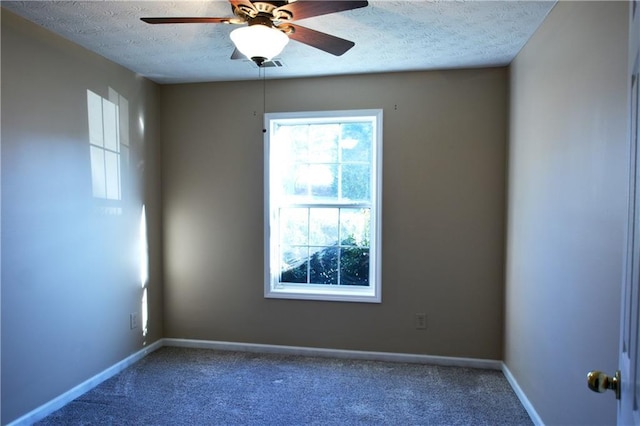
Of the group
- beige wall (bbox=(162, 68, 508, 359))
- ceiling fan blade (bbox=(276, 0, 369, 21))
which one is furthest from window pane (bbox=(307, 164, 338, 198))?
ceiling fan blade (bbox=(276, 0, 369, 21))

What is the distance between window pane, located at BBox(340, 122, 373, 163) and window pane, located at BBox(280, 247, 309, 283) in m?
0.94

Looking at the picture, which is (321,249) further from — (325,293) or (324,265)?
(325,293)

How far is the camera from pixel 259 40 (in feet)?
5.80

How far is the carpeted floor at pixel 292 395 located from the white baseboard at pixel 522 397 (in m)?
0.04

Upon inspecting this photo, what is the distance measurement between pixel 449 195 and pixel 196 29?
221cm

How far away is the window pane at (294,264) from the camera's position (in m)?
3.54

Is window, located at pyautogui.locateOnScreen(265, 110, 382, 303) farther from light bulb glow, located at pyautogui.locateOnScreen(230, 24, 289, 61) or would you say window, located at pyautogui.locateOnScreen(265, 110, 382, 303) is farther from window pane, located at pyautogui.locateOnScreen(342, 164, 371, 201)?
light bulb glow, located at pyautogui.locateOnScreen(230, 24, 289, 61)

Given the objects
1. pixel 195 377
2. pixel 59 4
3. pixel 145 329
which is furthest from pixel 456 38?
pixel 145 329

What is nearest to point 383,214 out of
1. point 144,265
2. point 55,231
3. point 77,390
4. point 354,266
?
point 354,266

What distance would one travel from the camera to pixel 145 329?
11.1ft

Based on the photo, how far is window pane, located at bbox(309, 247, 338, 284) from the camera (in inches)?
138

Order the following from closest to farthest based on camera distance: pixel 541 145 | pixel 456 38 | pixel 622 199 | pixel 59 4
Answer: pixel 622 199 < pixel 59 4 < pixel 541 145 < pixel 456 38

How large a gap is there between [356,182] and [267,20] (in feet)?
5.98

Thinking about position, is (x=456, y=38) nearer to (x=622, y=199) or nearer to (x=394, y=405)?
(x=622, y=199)
